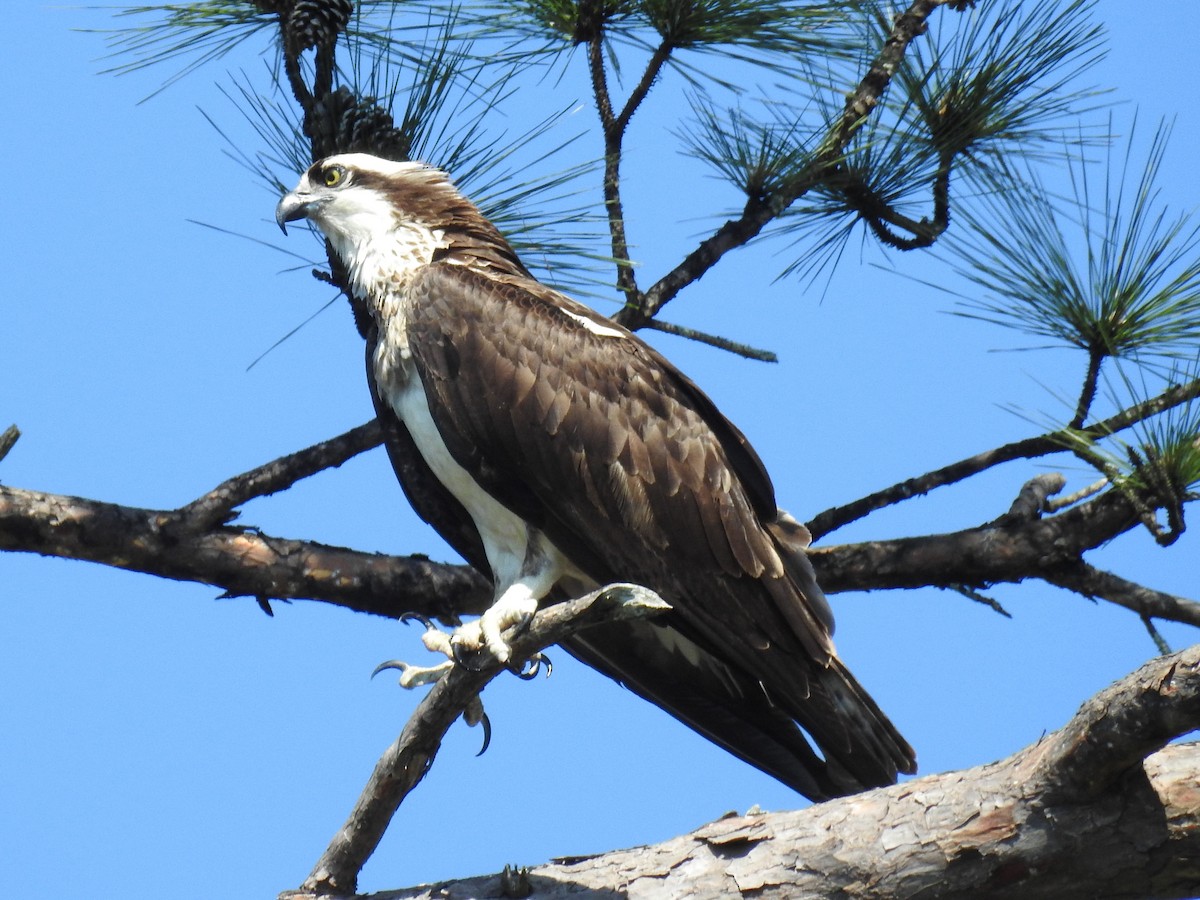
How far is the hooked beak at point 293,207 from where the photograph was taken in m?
5.00

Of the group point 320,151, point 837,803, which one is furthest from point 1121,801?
point 320,151

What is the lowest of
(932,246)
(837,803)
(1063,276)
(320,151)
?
(837,803)

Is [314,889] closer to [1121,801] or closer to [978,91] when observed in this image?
[1121,801]

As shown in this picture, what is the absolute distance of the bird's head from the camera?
15.9 ft

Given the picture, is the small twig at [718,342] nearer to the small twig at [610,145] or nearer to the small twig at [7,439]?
the small twig at [610,145]

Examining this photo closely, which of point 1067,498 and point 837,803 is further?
point 1067,498

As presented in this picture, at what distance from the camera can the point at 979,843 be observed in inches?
128

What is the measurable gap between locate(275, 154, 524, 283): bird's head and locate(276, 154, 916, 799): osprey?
0.11 meters

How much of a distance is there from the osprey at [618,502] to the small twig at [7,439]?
3.47 ft

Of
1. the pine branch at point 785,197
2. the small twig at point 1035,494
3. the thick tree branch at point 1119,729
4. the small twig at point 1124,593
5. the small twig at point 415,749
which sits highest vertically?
the pine branch at point 785,197

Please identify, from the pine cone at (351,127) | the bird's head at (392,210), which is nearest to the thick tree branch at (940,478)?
the bird's head at (392,210)

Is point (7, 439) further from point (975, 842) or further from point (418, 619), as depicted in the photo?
point (975, 842)

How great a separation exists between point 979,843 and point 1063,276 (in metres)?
1.90

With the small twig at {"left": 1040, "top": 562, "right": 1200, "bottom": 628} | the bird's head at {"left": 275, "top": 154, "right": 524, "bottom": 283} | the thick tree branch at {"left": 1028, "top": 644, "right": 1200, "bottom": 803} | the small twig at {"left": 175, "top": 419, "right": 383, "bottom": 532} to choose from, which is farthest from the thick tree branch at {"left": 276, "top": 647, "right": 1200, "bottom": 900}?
the bird's head at {"left": 275, "top": 154, "right": 524, "bottom": 283}
